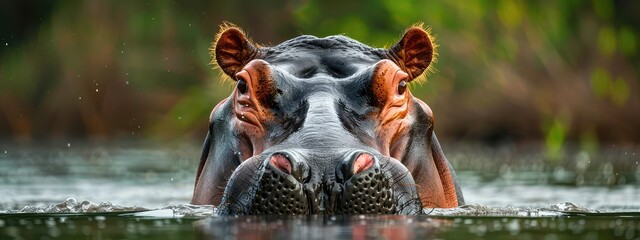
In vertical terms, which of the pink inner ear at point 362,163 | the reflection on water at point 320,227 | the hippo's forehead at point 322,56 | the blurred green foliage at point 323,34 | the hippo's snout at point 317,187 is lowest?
→ the reflection on water at point 320,227

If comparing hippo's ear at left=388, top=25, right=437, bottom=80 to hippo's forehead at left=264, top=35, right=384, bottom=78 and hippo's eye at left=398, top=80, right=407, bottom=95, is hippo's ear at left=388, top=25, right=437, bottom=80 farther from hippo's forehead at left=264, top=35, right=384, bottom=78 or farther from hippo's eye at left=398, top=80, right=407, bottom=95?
hippo's eye at left=398, top=80, right=407, bottom=95

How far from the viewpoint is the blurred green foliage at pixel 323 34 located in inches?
752

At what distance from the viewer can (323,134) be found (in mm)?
5953

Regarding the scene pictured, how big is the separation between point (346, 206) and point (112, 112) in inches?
634

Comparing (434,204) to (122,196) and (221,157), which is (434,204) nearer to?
(221,157)

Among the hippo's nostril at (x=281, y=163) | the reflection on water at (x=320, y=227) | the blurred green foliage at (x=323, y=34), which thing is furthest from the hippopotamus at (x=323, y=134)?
the blurred green foliage at (x=323, y=34)

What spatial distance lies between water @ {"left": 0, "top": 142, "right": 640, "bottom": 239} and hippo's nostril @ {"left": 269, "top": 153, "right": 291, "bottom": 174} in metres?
0.20

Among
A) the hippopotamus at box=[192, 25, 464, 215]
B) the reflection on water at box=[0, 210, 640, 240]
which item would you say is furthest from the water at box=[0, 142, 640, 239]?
the hippopotamus at box=[192, 25, 464, 215]

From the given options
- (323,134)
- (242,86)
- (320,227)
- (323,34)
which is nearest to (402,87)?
(242,86)

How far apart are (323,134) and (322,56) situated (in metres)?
1.17

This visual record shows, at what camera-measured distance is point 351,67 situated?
22.6 feet

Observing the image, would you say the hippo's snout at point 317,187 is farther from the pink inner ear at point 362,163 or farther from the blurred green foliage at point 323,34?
the blurred green foliage at point 323,34

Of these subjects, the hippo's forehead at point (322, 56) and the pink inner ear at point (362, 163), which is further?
the hippo's forehead at point (322, 56)

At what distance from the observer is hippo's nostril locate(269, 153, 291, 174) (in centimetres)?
550
